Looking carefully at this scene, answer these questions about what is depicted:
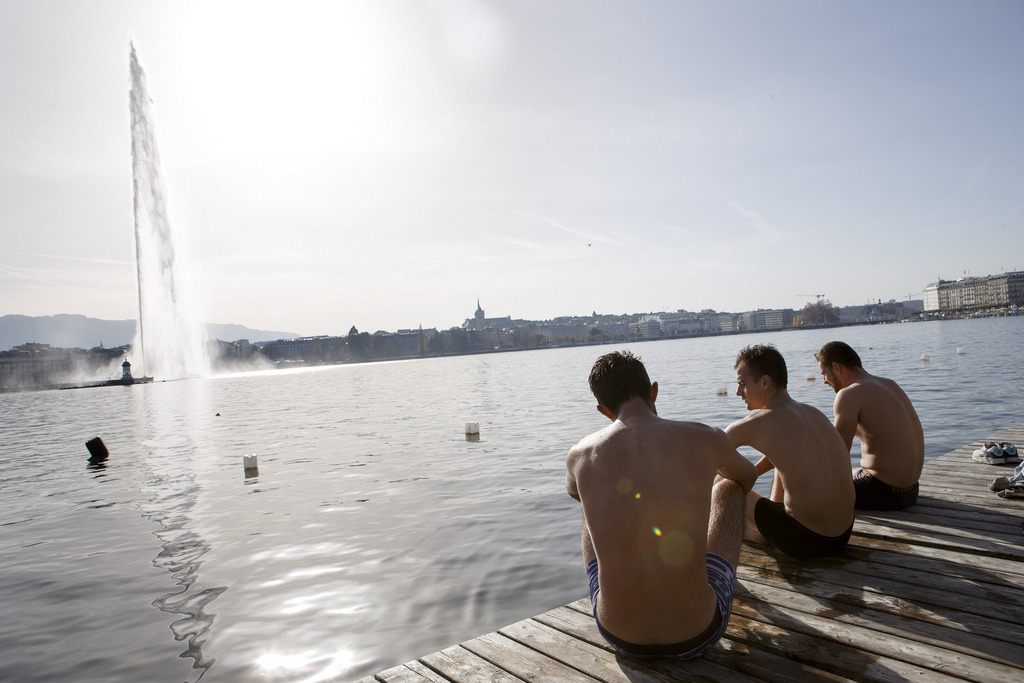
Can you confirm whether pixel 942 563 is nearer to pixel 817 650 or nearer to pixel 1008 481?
pixel 817 650

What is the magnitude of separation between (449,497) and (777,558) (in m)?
6.84

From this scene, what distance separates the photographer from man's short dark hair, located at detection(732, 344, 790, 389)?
462 cm

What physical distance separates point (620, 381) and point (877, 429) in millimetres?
3521

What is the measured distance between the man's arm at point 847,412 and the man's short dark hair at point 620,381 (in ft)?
10.3

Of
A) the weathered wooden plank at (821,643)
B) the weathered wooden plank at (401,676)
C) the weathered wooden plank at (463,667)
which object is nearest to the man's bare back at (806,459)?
the weathered wooden plank at (821,643)

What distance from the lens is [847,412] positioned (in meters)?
5.64

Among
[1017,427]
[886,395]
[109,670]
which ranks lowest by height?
[109,670]

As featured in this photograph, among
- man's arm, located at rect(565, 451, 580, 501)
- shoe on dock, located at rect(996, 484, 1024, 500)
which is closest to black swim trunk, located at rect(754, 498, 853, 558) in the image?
man's arm, located at rect(565, 451, 580, 501)

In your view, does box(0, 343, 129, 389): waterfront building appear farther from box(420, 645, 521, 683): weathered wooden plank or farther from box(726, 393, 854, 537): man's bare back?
box(726, 393, 854, 537): man's bare back

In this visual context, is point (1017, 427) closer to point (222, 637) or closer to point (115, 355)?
point (222, 637)

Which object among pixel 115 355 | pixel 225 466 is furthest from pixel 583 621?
pixel 115 355

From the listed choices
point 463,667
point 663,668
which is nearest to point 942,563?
point 663,668

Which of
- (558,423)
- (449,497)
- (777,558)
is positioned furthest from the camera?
(558,423)

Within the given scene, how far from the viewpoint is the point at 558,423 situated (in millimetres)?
19969
